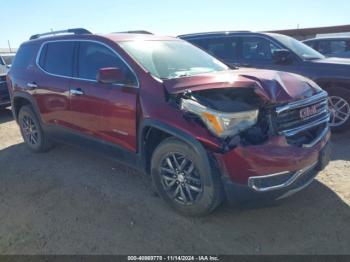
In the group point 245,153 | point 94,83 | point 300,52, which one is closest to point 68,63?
point 94,83

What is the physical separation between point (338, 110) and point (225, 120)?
3750mm

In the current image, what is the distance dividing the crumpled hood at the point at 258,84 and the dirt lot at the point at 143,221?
3.64 feet

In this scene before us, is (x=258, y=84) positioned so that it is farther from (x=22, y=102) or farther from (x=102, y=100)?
(x=22, y=102)

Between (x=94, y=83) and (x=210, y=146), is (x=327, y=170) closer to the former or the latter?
(x=210, y=146)

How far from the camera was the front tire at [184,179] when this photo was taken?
10.2 ft

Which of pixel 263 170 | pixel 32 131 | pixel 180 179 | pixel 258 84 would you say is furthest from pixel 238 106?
pixel 32 131

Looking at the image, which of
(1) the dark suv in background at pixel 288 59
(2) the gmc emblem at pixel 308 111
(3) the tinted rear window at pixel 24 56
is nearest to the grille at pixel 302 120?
(2) the gmc emblem at pixel 308 111

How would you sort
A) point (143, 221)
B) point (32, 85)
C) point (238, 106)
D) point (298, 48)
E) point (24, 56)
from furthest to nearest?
point (298, 48), point (24, 56), point (32, 85), point (143, 221), point (238, 106)

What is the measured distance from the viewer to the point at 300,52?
6328 mm

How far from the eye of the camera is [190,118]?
3.12 metres

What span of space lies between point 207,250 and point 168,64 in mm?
2058

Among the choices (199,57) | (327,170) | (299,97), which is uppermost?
(199,57)

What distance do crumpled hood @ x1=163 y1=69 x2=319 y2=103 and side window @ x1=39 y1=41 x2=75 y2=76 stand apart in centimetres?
187

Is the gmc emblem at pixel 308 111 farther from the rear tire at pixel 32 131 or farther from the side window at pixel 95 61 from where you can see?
the rear tire at pixel 32 131
